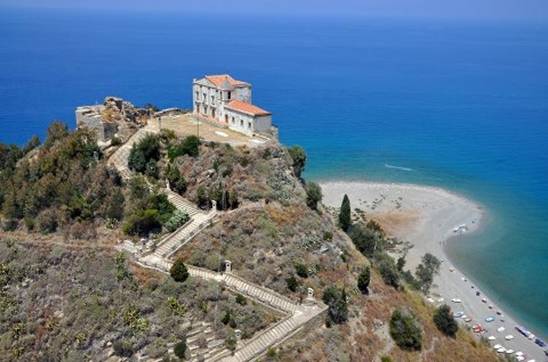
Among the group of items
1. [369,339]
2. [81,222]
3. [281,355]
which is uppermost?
[81,222]

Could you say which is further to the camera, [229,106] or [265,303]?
[229,106]

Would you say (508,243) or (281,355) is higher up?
(281,355)

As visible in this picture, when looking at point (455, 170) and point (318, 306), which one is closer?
point (318, 306)

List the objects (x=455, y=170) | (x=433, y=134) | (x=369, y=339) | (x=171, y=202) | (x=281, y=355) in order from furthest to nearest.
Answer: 1. (x=433, y=134)
2. (x=455, y=170)
3. (x=171, y=202)
4. (x=369, y=339)
5. (x=281, y=355)

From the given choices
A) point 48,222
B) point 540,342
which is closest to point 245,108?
point 48,222

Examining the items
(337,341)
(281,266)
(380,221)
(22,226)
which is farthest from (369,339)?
(380,221)

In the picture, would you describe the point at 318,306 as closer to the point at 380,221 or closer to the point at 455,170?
the point at 380,221

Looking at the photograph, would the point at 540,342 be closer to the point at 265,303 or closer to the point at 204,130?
the point at 265,303

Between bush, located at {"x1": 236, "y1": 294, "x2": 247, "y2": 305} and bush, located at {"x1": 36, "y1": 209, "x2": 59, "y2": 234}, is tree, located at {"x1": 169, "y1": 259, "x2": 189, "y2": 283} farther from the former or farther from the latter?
bush, located at {"x1": 36, "y1": 209, "x2": 59, "y2": 234}

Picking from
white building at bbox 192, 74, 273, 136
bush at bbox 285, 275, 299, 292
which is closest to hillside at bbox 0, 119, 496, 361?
bush at bbox 285, 275, 299, 292
